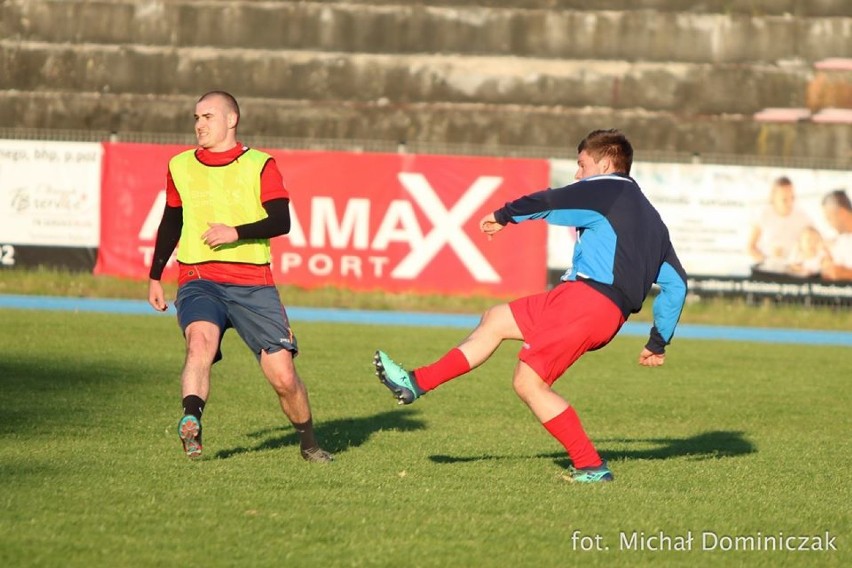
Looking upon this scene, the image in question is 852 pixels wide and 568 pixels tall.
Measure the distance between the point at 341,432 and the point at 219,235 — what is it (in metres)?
2.58

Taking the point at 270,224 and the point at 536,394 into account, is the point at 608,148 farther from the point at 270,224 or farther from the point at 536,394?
the point at 270,224

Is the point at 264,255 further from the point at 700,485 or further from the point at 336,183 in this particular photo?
the point at 336,183

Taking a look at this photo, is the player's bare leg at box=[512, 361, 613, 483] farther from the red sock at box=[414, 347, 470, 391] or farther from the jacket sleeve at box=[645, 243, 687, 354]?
the jacket sleeve at box=[645, 243, 687, 354]

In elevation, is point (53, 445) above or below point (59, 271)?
above

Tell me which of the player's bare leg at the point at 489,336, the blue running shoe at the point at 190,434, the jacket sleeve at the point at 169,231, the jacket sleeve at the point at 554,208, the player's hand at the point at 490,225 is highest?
the jacket sleeve at the point at 554,208

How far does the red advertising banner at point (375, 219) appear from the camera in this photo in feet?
73.1

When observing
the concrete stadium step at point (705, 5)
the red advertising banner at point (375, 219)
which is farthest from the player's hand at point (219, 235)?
the concrete stadium step at point (705, 5)

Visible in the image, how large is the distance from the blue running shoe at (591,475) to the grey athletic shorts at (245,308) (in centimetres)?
170

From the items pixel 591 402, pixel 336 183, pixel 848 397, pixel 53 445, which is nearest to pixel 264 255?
pixel 53 445

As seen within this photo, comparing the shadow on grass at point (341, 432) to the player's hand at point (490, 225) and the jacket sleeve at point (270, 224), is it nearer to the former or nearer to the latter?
the jacket sleeve at point (270, 224)

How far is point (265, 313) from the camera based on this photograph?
812 cm

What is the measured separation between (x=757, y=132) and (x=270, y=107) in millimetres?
9472

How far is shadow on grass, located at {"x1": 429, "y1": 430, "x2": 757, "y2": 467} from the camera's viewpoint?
8898 mm

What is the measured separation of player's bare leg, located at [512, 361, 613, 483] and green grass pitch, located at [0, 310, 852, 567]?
0.15 m
